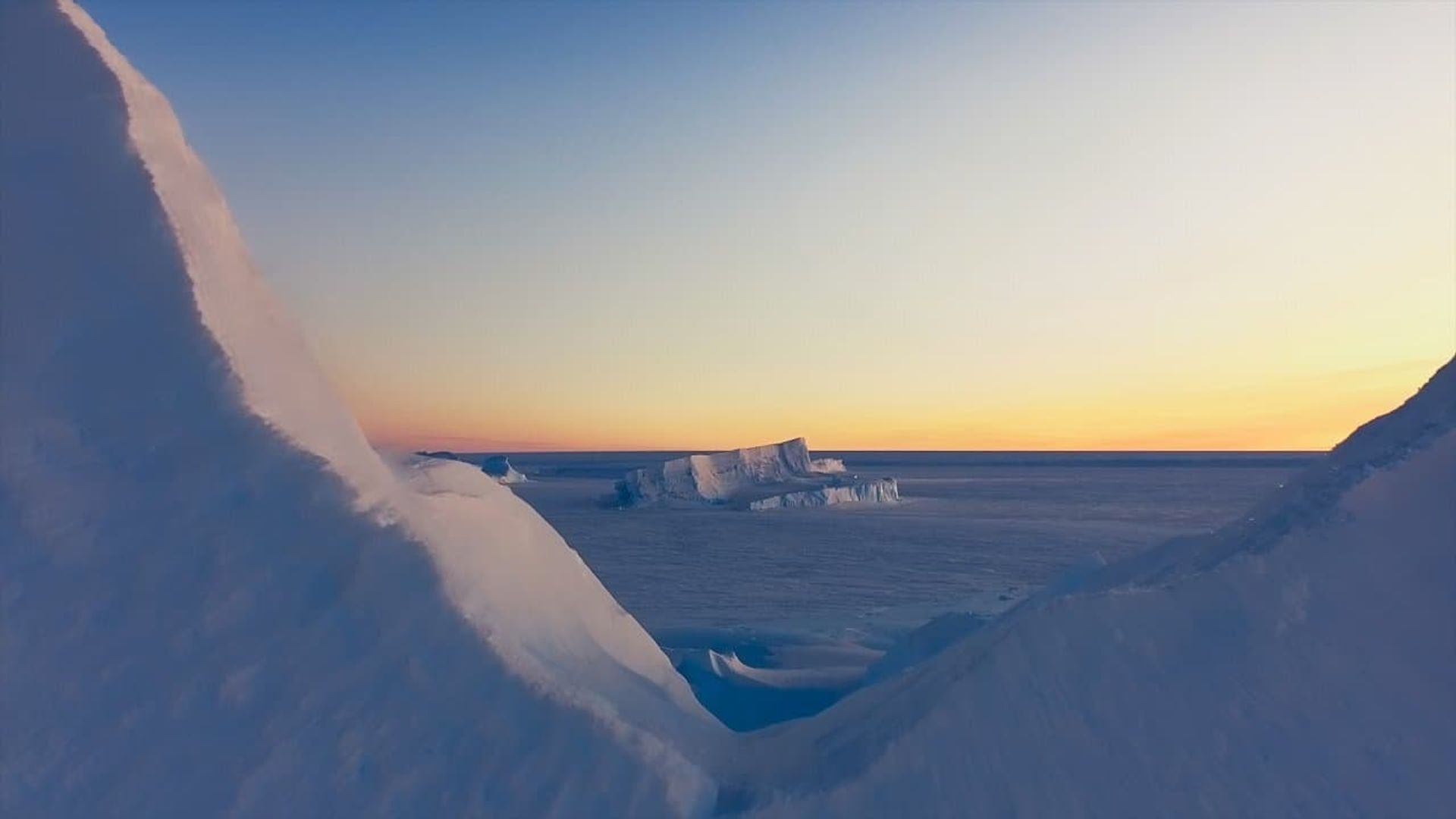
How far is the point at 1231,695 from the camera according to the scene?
128 inches

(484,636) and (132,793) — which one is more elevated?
(484,636)

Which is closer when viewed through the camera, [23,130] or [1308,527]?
[1308,527]

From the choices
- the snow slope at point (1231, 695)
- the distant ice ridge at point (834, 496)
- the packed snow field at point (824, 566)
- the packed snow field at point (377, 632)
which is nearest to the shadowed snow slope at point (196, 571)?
the packed snow field at point (377, 632)

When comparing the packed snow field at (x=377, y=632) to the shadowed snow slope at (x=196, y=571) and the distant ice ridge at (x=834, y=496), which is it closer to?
the shadowed snow slope at (x=196, y=571)

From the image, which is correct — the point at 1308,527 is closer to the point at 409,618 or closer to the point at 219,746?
the point at 409,618

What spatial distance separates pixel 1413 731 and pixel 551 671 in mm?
2788

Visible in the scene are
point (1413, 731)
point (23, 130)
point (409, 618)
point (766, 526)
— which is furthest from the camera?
point (766, 526)

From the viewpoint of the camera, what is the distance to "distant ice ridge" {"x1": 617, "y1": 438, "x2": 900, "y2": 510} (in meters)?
31.7

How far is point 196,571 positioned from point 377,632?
25.4 inches

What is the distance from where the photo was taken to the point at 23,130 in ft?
13.1

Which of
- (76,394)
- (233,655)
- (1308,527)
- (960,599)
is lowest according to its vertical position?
(960,599)

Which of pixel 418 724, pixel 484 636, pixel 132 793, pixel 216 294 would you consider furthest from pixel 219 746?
pixel 216 294

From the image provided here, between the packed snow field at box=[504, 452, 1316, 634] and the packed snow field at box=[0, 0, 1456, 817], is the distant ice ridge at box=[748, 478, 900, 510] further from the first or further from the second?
the packed snow field at box=[0, 0, 1456, 817]

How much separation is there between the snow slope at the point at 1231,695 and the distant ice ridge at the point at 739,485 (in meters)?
26.5
